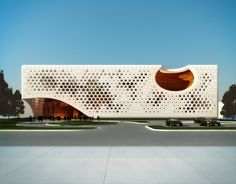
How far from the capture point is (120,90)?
303 ft

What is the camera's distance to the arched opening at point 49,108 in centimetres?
9875

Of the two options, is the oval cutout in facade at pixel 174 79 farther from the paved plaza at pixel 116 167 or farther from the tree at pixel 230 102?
the paved plaza at pixel 116 167

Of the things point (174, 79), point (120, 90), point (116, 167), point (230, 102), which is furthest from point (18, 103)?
point (116, 167)

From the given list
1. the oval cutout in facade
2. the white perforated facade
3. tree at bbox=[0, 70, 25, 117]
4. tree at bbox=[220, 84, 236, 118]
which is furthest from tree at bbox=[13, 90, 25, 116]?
tree at bbox=[220, 84, 236, 118]

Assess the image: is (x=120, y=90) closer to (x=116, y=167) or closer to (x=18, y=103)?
(x=18, y=103)

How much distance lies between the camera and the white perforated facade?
300 ft

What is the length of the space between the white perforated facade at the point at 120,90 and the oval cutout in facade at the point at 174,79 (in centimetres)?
504

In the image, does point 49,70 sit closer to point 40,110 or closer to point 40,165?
point 40,110

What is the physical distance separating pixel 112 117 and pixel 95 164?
8005 centimetres

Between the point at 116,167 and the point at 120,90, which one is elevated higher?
the point at 120,90

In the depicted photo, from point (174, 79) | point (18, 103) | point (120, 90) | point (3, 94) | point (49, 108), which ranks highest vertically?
point (174, 79)

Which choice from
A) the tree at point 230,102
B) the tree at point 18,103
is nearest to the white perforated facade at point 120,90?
the tree at point 230,102

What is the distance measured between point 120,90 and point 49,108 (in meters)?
23.2

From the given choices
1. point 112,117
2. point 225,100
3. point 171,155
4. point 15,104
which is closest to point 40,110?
point 15,104
